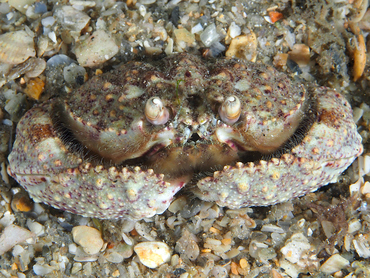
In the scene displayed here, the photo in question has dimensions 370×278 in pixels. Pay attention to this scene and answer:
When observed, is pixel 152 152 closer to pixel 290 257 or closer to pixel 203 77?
pixel 203 77

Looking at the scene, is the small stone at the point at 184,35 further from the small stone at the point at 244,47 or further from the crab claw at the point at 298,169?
the crab claw at the point at 298,169

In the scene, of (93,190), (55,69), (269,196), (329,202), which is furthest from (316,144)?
(55,69)

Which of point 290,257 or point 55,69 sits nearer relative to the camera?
point 290,257

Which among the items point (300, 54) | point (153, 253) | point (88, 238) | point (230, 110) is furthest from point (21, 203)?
point (300, 54)

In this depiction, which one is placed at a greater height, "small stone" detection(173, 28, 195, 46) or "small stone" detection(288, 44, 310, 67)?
"small stone" detection(173, 28, 195, 46)

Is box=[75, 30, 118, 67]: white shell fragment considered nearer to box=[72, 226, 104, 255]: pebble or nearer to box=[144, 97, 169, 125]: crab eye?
box=[144, 97, 169, 125]: crab eye

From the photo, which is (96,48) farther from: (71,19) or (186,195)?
(186,195)

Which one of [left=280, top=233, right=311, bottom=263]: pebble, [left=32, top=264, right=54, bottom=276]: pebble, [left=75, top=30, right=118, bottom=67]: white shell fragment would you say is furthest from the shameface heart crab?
[left=32, top=264, right=54, bottom=276]: pebble
